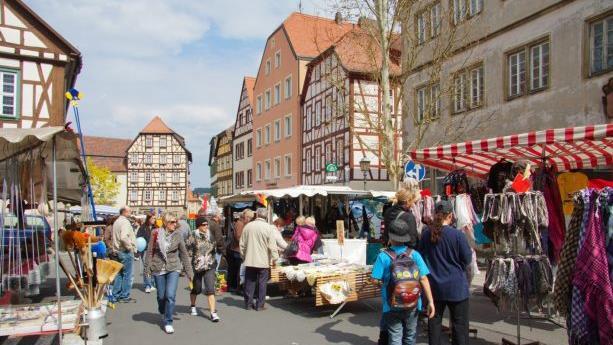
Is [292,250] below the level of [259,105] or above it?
below

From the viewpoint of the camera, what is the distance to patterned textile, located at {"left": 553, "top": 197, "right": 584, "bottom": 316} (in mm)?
4371

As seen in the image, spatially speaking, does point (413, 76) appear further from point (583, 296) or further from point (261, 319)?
point (583, 296)

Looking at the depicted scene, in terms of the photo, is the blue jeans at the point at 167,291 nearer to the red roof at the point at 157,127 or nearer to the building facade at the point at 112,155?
the red roof at the point at 157,127

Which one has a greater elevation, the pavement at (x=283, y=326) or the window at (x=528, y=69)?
the window at (x=528, y=69)

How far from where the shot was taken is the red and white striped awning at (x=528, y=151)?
19.5 ft

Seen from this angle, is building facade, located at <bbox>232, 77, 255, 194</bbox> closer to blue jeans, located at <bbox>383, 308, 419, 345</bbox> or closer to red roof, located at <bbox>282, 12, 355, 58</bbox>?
red roof, located at <bbox>282, 12, 355, 58</bbox>

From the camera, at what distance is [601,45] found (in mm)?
12000

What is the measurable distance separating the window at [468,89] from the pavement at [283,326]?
814cm

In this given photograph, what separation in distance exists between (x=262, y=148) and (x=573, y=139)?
37.5 m

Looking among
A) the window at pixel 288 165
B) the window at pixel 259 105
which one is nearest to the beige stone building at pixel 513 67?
the window at pixel 288 165

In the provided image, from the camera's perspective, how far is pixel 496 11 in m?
15.1

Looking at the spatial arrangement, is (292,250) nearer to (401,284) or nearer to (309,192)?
(309,192)

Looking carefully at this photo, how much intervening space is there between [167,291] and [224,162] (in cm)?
5120

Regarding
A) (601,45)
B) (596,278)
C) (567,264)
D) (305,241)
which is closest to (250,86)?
(601,45)
